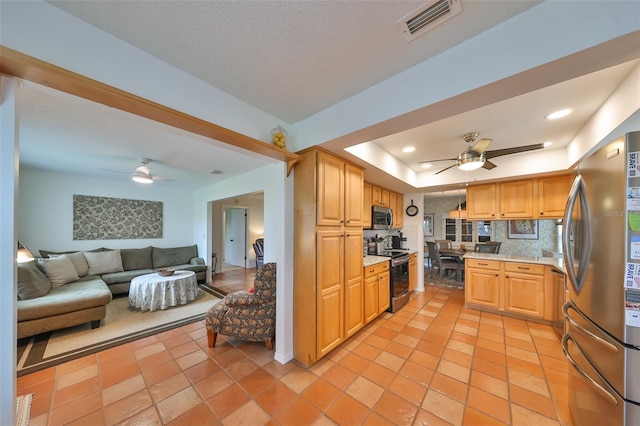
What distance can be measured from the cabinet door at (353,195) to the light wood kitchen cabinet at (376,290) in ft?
2.42

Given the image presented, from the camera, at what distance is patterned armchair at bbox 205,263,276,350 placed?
7.79 feet

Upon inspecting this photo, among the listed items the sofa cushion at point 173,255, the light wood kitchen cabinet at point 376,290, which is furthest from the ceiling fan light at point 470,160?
the sofa cushion at point 173,255

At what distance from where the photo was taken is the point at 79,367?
2096 millimetres

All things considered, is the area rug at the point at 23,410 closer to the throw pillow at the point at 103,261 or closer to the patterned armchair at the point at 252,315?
the patterned armchair at the point at 252,315

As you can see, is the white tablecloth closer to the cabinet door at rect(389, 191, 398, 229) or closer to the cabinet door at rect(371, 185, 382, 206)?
the cabinet door at rect(371, 185, 382, 206)

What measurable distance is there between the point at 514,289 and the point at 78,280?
6983 millimetres

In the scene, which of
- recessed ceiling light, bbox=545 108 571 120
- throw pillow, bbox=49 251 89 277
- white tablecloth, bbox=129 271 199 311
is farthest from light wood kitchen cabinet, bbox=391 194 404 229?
throw pillow, bbox=49 251 89 277

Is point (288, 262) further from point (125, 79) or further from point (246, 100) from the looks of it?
point (125, 79)

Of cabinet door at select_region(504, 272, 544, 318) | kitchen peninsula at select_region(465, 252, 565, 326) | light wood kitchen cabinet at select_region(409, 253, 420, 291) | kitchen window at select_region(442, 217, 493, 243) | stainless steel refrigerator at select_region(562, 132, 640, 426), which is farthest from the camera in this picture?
kitchen window at select_region(442, 217, 493, 243)

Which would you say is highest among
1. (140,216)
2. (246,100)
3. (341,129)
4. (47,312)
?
(246,100)

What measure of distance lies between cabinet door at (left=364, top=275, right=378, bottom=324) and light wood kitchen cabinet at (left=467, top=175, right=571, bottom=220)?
239 centimetres

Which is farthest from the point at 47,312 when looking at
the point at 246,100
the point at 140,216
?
the point at 246,100

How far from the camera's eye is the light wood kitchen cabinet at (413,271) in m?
4.35

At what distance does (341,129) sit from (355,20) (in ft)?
2.56
